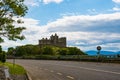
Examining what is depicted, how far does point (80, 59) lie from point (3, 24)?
124ft

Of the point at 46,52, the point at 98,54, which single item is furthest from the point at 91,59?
the point at 46,52

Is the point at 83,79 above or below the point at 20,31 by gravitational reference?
below

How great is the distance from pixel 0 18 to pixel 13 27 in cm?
242

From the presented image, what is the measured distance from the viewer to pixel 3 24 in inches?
1470

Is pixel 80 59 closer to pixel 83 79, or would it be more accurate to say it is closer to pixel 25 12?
pixel 25 12

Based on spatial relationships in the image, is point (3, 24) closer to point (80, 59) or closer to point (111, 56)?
point (111, 56)

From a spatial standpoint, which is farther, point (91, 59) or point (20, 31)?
point (91, 59)

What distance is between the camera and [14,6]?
36312 mm

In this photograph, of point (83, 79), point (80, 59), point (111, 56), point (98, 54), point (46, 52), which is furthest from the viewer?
point (46, 52)

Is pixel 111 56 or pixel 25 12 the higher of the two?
pixel 25 12

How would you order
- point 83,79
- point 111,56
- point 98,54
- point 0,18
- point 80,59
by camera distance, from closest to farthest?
point 83,79 → point 0,18 → point 111,56 → point 98,54 → point 80,59

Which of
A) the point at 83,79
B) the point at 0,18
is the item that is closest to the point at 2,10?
the point at 0,18

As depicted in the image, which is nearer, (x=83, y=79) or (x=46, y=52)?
(x=83, y=79)

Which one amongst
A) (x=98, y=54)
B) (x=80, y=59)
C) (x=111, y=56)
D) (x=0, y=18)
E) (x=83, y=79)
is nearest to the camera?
(x=83, y=79)
